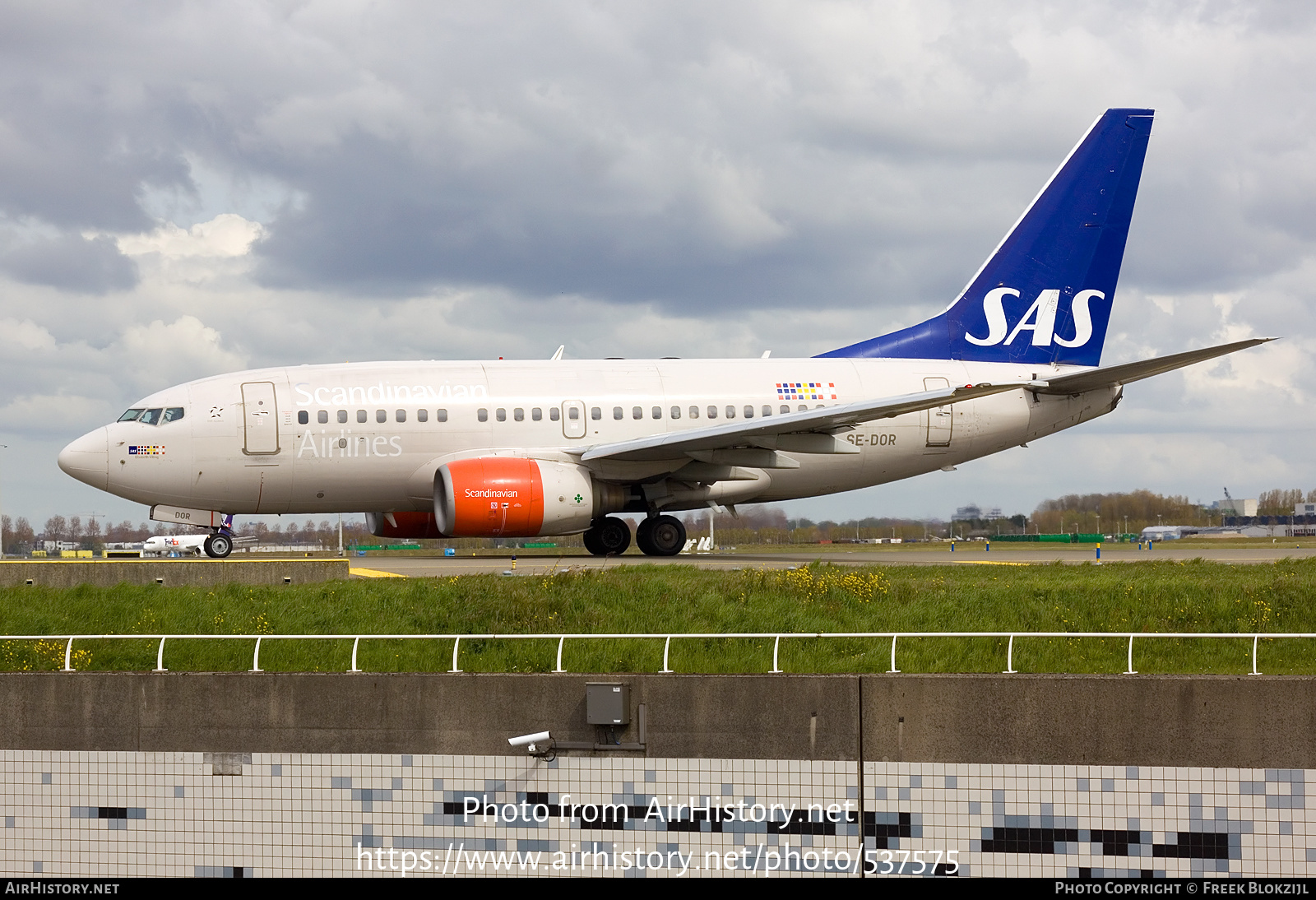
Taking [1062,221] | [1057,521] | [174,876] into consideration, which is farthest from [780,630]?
[1057,521]

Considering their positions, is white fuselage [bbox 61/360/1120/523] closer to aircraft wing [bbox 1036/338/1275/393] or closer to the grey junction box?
aircraft wing [bbox 1036/338/1275/393]

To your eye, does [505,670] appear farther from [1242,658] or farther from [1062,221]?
[1062,221]


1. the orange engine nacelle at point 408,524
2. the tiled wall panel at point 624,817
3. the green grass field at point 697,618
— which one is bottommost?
the tiled wall panel at point 624,817

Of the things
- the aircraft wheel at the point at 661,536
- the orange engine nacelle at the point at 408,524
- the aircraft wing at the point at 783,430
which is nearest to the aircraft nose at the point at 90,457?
the orange engine nacelle at the point at 408,524

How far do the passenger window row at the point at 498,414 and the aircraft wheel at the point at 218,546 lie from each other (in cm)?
261

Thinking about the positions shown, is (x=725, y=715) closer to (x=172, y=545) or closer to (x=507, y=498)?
(x=507, y=498)

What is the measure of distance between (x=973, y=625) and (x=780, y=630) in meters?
2.30

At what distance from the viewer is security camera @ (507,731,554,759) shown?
38.5ft

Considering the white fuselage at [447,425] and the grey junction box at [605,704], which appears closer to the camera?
the grey junction box at [605,704]

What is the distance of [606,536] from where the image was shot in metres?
27.4

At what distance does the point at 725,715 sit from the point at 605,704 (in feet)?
3.67

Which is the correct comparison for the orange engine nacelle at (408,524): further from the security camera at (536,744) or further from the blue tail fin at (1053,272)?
the security camera at (536,744)

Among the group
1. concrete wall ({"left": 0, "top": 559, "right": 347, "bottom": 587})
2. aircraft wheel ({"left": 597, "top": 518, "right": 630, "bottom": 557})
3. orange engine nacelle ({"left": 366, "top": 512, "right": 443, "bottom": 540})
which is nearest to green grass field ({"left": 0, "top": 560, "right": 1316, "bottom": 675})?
concrete wall ({"left": 0, "top": 559, "right": 347, "bottom": 587})

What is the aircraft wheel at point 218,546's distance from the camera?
1027 inches
